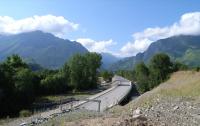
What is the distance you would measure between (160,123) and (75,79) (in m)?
126

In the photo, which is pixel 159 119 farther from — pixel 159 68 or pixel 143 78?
pixel 143 78

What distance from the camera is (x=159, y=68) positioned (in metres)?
122

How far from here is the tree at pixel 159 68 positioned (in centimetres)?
12012

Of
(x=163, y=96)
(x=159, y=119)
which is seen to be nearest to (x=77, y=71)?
(x=163, y=96)

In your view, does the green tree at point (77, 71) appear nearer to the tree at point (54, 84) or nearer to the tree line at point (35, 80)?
the tree line at point (35, 80)

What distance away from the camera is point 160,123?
27062mm

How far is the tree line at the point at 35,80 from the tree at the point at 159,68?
104 feet

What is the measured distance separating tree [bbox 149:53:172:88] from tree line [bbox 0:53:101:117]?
31752mm

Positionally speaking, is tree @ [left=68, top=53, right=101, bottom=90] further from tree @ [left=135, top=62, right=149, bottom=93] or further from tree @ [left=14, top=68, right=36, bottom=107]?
tree @ [left=14, top=68, right=36, bottom=107]

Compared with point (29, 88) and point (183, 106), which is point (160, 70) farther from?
point (183, 106)

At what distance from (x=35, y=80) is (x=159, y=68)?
37158 millimetres

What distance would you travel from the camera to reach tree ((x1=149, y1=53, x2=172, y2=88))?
120125mm

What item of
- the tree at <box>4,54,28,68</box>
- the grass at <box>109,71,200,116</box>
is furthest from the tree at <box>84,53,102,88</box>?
the grass at <box>109,71,200,116</box>

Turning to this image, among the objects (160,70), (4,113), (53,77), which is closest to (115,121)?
(4,113)
